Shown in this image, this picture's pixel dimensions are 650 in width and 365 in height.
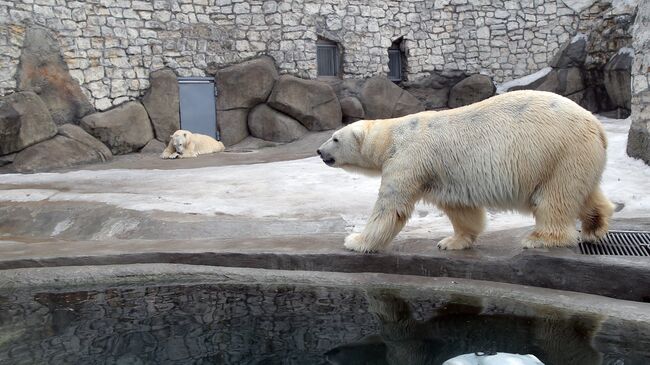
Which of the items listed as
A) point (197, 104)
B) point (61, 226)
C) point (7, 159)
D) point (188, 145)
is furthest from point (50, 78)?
point (61, 226)

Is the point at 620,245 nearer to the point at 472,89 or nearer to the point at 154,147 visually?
the point at 154,147

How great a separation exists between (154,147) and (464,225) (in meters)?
10.0

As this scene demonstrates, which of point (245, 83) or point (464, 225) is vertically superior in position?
point (245, 83)

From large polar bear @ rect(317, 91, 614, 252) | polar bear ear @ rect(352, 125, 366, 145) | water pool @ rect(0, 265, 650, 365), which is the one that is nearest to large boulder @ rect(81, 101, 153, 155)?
water pool @ rect(0, 265, 650, 365)

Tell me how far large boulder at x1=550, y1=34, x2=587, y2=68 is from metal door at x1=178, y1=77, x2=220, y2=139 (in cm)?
851

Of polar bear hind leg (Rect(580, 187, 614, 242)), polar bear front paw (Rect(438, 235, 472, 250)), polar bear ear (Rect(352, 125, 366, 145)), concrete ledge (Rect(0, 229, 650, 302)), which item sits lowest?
concrete ledge (Rect(0, 229, 650, 302))

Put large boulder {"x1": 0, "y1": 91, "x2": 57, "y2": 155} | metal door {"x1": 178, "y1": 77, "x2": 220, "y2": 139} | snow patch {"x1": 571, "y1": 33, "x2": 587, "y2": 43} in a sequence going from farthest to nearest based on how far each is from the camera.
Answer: snow patch {"x1": 571, "y1": 33, "x2": 587, "y2": 43}, metal door {"x1": 178, "y1": 77, "x2": 220, "y2": 139}, large boulder {"x1": 0, "y1": 91, "x2": 57, "y2": 155}

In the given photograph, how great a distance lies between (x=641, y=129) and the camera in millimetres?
6680

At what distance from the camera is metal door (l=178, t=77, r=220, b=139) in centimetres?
1352

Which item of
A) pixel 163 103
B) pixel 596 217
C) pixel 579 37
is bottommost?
pixel 596 217

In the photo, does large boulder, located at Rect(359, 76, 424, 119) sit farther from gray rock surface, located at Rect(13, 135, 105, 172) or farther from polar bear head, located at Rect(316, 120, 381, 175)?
polar bear head, located at Rect(316, 120, 381, 175)

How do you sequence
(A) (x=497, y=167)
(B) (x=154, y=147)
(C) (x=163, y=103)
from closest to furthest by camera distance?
(A) (x=497, y=167) → (B) (x=154, y=147) → (C) (x=163, y=103)

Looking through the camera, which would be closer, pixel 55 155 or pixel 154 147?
pixel 55 155

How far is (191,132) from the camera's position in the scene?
1372cm
